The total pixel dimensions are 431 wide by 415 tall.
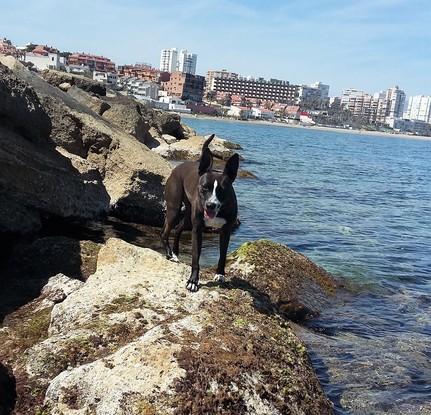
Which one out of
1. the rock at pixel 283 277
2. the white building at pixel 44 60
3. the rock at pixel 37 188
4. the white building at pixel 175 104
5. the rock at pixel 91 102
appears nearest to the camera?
the rock at pixel 283 277

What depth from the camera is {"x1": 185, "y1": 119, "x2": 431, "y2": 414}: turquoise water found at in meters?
7.84

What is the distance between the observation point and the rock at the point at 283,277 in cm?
987

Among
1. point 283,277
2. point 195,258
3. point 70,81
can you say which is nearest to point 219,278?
point 195,258

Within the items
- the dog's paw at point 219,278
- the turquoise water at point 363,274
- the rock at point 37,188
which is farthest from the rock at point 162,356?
the rock at point 37,188

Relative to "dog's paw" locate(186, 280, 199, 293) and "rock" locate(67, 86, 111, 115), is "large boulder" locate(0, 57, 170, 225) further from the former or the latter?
"rock" locate(67, 86, 111, 115)

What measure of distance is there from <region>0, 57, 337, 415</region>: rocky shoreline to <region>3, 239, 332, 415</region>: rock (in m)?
0.01

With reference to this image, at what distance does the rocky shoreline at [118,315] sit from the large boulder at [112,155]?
6.06ft

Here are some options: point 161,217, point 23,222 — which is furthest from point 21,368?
point 161,217

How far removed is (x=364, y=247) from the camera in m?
17.4

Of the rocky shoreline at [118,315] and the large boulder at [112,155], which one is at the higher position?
the large boulder at [112,155]

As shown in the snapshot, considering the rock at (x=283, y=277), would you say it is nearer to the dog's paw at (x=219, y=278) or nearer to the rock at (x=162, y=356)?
the dog's paw at (x=219, y=278)

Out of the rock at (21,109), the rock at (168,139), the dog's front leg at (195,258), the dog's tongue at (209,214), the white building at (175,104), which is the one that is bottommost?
the dog's front leg at (195,258)

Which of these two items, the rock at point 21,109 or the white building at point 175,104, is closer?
the rock at point 21,109

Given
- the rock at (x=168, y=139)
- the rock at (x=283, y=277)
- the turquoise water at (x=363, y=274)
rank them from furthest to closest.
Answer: the rock at (x=168, y=139) → the rock at (x=283, y=277) → the turquoise water at (x=363, y=274)
